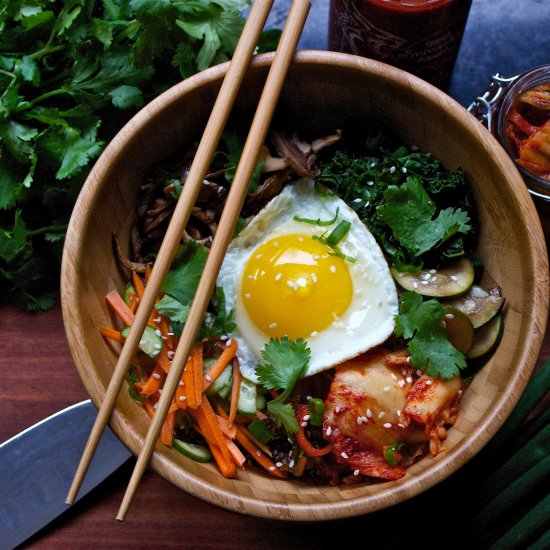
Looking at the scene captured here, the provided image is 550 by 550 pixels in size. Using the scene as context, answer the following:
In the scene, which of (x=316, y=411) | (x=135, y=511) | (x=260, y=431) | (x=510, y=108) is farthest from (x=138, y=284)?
(x=510, y=108)

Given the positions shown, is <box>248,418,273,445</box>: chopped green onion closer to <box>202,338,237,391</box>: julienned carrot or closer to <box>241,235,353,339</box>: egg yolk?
<box>202,338,237,391</box>: julienned carrot

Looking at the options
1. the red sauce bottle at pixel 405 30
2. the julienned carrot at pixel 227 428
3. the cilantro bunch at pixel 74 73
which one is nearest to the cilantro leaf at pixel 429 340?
the julienned carrot at pixel 227 428

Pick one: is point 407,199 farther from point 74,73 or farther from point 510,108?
point 74,73

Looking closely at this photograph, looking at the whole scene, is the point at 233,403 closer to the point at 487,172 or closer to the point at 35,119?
the point at 487,172

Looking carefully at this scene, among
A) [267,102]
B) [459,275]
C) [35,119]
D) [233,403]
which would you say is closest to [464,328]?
[459,275]

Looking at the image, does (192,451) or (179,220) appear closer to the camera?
(179,220)

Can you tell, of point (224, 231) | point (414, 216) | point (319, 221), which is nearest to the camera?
point (224, 231)
